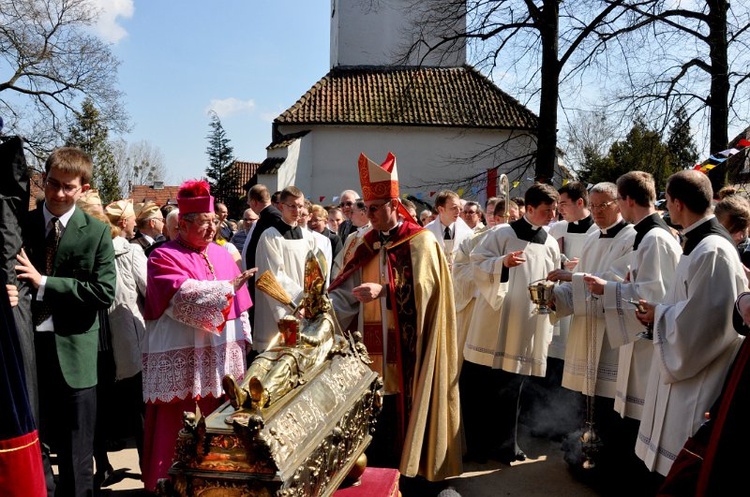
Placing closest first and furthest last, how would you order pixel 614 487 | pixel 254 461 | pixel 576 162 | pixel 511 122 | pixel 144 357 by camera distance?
pixel 254 461 → pixel 144 357 → pixel 614 487 → pixel 511 122 → pixel 576 162

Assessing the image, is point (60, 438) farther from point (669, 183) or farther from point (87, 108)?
point (87, 108)

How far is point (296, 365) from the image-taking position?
9.16 ft

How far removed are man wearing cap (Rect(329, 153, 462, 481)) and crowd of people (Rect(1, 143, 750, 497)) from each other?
0.01 m

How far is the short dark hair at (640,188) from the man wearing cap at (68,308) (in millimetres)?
3375

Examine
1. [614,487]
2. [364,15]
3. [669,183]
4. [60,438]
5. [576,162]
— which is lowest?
[614,487]

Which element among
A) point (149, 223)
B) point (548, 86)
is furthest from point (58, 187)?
point (548, 86)

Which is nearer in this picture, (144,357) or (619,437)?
(144,357)

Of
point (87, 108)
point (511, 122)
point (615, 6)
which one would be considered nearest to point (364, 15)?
point (511, 122)

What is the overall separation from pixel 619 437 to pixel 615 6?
15.3 m

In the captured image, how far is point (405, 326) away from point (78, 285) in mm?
1963

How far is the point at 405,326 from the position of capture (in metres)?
4.25

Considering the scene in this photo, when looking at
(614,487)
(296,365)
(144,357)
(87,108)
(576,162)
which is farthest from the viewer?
(576,162)

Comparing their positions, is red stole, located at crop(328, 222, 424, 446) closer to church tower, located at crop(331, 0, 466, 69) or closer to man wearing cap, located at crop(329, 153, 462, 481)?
man wearing cap, located at crop(329, 153, 462, 481)

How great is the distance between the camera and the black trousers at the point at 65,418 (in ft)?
11.8
